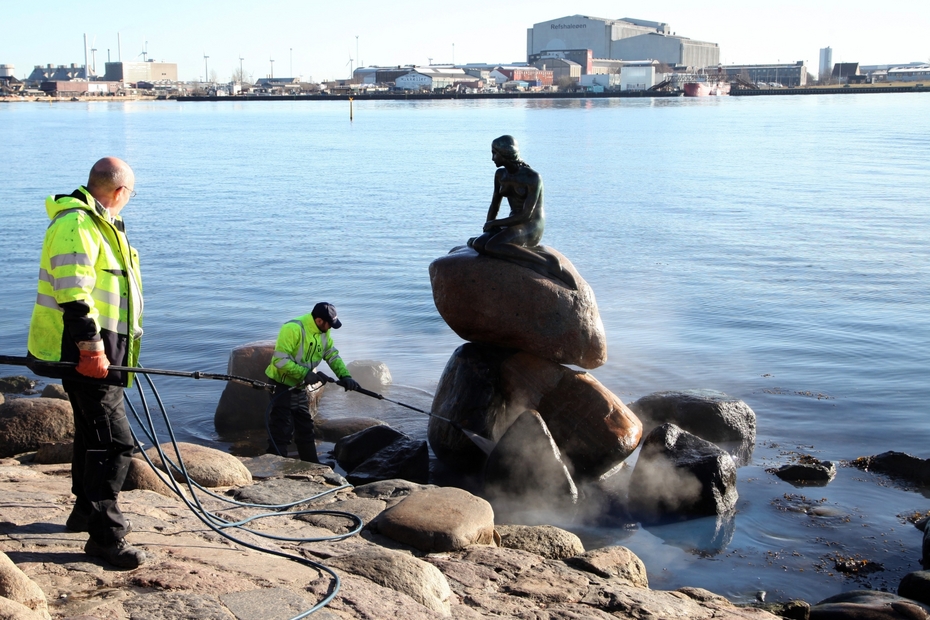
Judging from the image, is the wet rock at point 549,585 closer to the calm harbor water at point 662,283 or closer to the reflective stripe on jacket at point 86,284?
the calm harbor water at point 662,283

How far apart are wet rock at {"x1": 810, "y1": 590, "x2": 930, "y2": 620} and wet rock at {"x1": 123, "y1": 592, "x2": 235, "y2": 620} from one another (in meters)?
4.29

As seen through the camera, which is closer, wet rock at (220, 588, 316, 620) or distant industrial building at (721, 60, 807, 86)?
wet rock at (220, 588, 316, 620)

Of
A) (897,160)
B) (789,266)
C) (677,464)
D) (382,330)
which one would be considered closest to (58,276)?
(677,464)

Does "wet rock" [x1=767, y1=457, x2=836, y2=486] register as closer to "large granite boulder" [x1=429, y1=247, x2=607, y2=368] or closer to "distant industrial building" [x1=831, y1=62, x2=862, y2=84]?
"large granite boulder" [x1=429, y1=247, x2=607, y2=368]

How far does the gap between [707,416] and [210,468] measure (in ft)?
18.9

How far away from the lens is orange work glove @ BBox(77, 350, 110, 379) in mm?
4969

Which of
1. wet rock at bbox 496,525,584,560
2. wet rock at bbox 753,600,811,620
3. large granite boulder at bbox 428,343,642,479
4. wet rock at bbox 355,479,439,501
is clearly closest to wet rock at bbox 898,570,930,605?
wet rock at bbox 753,600,811,620

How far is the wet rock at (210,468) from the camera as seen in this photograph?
7.90 m

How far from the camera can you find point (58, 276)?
16.3 feet

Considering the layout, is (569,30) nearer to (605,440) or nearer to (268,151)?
(268,151)

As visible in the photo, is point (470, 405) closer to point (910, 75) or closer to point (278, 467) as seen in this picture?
point (278, 467)

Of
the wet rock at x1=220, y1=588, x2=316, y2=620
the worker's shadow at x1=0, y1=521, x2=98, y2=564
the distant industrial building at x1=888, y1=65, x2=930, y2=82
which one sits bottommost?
the wet rock at x1=220, y1=588, x2=316, y2=620

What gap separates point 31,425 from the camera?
936cm

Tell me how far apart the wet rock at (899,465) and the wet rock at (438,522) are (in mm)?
5221
